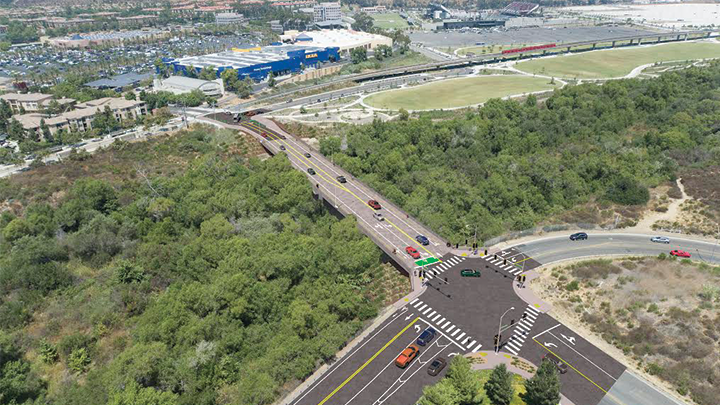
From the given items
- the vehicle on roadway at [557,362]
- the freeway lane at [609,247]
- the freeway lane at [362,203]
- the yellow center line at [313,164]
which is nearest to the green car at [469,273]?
the yellow center line at [313,164]

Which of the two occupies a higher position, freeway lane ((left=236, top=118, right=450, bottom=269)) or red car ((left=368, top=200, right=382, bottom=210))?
red car ((left=368, top=200, right=382, bottom=210))

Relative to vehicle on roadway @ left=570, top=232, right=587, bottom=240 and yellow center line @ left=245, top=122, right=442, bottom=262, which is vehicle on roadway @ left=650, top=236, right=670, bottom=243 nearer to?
vehicle on roadway @ left=570, top=232, right=587, bottom=240

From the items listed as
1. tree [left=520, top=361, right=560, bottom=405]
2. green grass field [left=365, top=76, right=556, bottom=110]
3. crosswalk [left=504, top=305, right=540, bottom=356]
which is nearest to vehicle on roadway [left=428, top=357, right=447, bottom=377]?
crosswalk [left=504, top=305, right=540, bottom=356]

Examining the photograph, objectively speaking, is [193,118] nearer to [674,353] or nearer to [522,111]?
[522,111]

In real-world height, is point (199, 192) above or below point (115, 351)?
above

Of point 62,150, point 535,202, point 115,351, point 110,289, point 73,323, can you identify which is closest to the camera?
point 115,351

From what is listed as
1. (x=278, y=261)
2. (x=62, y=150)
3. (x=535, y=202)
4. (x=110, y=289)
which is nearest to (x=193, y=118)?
(x=62, y=150)
